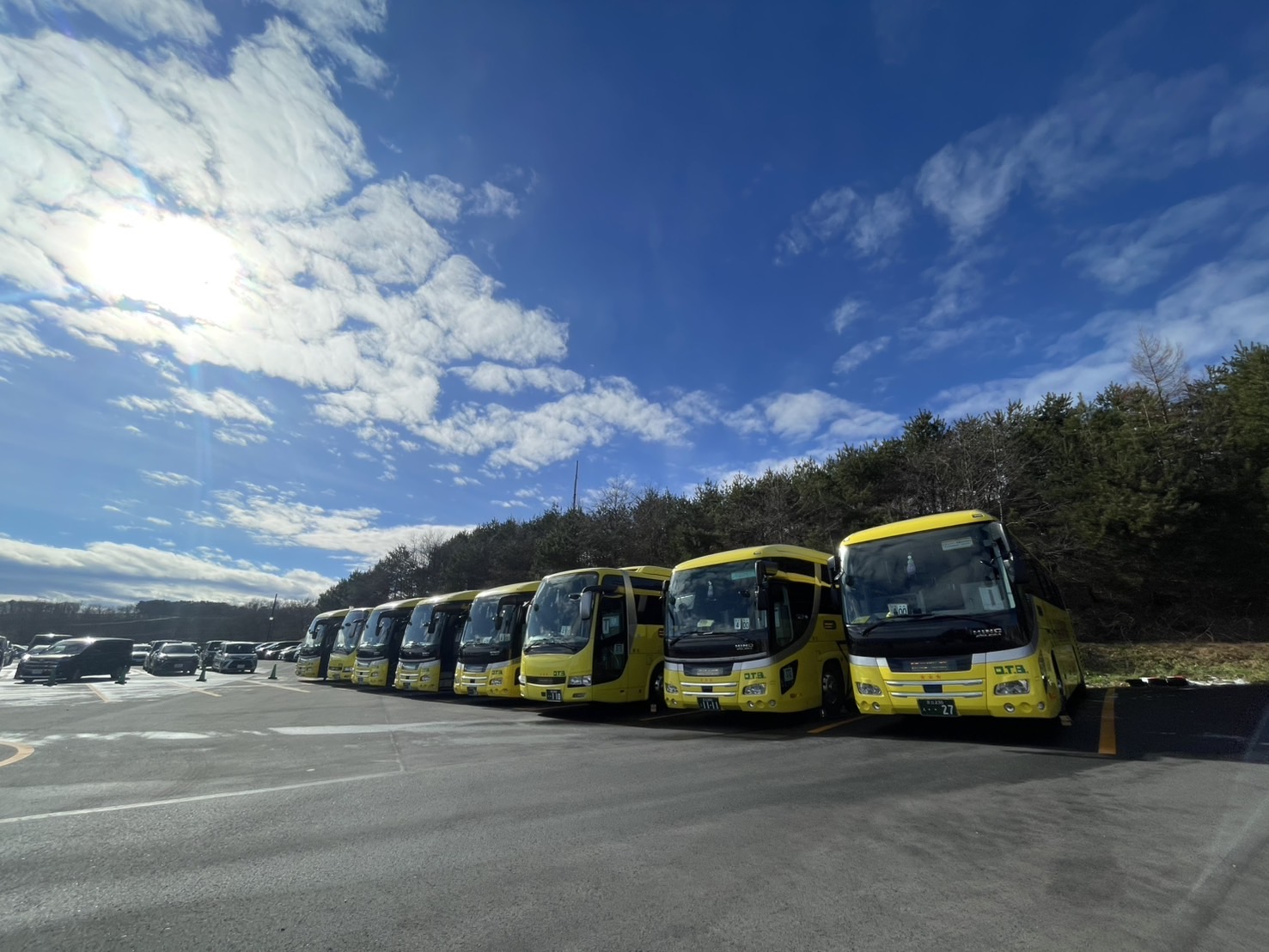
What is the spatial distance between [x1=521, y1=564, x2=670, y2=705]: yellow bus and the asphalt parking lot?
334 centimetres

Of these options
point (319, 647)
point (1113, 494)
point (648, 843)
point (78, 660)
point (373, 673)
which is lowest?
point (648, 843)

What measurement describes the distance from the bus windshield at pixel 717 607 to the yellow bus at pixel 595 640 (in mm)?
1173

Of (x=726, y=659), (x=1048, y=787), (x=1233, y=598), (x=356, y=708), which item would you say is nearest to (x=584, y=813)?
(x=1048, y=787)

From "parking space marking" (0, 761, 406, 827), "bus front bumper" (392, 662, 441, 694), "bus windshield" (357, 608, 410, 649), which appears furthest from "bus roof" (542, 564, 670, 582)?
"bus windshield" (357, 608, 410, 649)

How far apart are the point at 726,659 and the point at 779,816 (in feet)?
16.9

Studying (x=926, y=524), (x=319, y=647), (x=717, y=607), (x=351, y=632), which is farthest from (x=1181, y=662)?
(x=319, y=647)

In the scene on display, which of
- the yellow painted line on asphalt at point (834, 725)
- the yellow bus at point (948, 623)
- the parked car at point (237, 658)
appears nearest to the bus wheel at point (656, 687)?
the yellow painted line on asphalt at point (834, 725)

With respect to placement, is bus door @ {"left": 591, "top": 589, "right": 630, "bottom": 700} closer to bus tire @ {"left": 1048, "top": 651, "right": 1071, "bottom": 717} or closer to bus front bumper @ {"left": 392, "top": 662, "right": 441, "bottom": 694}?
bus tire @ {"left": 1048, "top": 651, "right": 1071, "bottom": 717}

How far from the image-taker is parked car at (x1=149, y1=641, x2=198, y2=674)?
33.2m

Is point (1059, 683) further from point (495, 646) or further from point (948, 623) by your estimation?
point (495, 646)

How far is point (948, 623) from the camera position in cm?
803

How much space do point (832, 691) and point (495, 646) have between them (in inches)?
297

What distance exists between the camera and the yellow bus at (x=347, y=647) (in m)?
23.8

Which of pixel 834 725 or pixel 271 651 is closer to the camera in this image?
pixel 834 725
